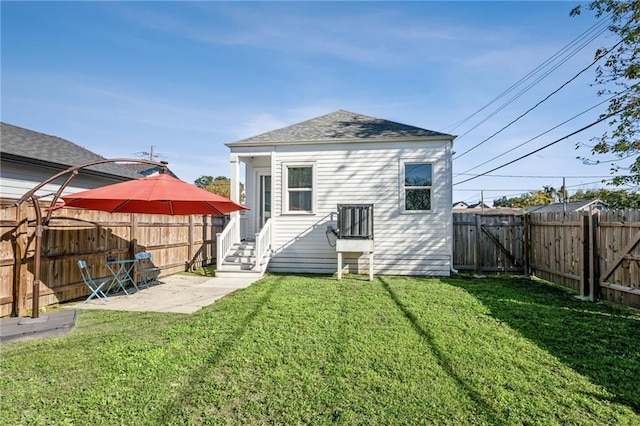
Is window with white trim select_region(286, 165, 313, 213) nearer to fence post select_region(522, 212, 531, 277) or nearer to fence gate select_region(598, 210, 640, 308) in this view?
fence post select_region(522, 212, 531, 277)

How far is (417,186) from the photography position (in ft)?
28.6

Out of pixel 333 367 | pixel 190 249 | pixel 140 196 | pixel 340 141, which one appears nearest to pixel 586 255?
pixel 333 367

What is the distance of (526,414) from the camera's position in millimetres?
2248

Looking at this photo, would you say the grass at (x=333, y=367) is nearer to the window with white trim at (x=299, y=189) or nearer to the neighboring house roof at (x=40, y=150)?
the window with white trim at (x=299, y=189)

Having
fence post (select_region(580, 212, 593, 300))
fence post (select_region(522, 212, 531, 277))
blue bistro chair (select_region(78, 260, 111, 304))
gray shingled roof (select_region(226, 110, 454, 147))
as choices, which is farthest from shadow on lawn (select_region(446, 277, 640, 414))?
blue bistro chair (select_region(78, 260, 111, 304))

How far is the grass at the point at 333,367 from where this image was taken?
2273mm

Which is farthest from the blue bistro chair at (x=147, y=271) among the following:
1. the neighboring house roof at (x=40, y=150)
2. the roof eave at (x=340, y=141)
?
the neighboring house roof at (x=40, y=150)

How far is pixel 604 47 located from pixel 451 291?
21.7 feet

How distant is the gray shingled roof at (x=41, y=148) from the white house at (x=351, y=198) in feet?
17.0

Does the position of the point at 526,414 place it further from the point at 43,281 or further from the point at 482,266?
the point at 482,266

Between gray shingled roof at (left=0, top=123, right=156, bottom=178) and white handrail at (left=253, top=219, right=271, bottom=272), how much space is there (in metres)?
6.15

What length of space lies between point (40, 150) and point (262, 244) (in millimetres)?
7317

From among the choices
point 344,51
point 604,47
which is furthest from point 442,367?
point 344,51

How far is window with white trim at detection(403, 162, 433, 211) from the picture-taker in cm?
870
